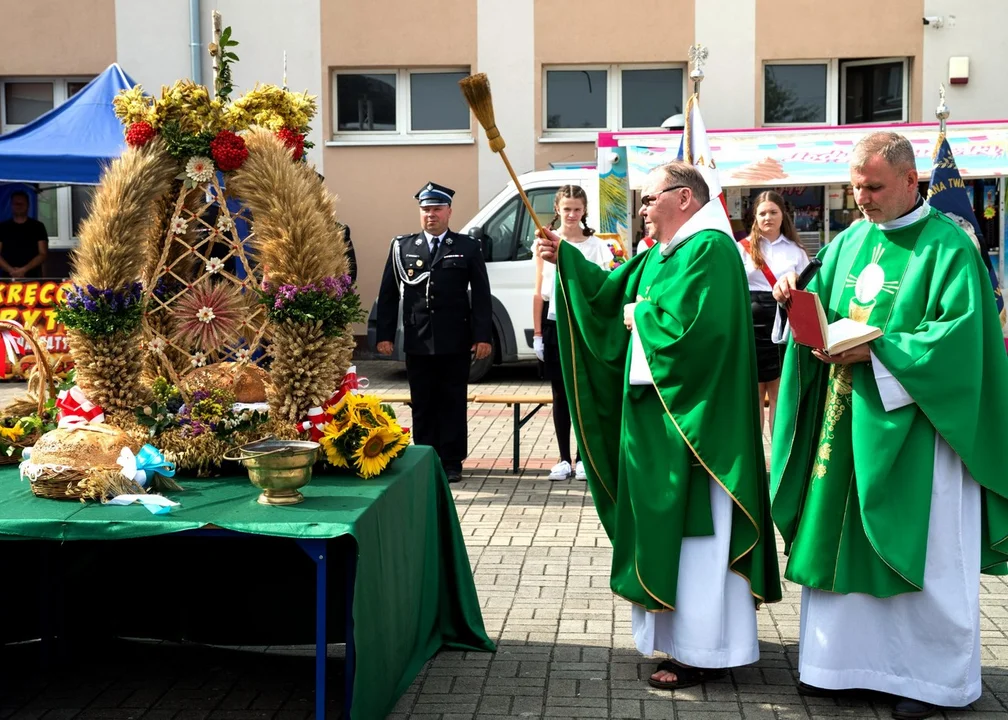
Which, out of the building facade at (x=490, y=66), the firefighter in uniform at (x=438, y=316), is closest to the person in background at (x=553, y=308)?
the firefighter in uniform at (x=438, y=316)

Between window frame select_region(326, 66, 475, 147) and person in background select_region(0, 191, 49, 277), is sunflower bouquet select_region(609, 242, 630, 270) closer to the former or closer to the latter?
window frame select_region(326, 66, 475, 147)

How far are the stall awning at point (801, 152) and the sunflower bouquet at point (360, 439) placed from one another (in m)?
8.08

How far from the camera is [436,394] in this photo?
26.7 feet

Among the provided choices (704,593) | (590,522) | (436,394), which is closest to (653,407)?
(704,593)

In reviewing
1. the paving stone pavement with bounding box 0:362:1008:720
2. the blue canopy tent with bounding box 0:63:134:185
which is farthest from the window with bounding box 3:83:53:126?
the paving stone pavement with bounding box 0:362:1008:720

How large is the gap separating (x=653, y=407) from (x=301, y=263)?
4.28 ft

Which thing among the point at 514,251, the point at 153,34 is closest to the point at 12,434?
the point at 514,251

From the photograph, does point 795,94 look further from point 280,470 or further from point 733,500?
point 280,470

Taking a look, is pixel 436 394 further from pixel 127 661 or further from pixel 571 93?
pixel 571 93

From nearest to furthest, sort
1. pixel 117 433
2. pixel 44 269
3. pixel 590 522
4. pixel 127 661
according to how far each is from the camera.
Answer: pixel 117 433 < pixel 127 661 < pixel 590 522 < pixel 44 269

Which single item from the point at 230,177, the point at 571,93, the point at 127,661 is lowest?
the point at 127,661

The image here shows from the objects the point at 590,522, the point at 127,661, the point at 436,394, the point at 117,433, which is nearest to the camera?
the point at 117,433

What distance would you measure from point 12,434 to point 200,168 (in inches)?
47.1

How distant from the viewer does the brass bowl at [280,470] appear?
390 cm
